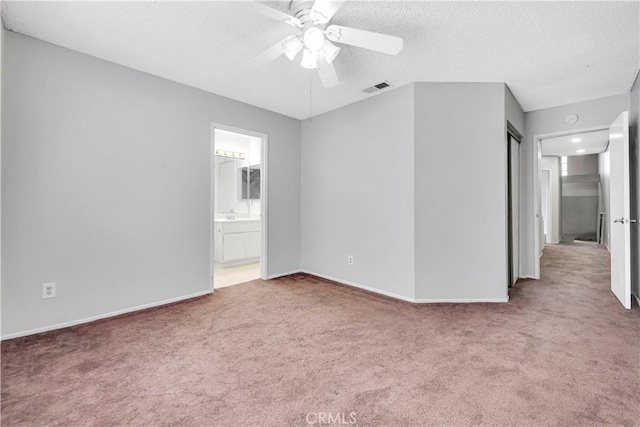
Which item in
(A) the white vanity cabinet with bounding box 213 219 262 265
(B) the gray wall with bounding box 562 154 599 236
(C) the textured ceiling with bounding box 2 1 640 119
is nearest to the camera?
(C) the textured ceiling with bounding box 2 1 640 119

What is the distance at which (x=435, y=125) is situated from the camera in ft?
10.7

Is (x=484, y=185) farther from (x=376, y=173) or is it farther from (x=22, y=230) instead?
(x=22, y=230)

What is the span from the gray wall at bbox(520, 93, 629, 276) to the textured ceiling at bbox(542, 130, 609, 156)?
1441 mm

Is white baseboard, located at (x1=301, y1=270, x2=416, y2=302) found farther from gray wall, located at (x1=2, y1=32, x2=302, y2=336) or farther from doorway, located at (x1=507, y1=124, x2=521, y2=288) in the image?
gray wall, located at (x1=2, y1=32, x2=302, y2=336)

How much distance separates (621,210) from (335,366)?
3406mm

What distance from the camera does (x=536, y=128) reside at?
422 centimetres

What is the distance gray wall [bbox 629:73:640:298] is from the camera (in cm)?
314

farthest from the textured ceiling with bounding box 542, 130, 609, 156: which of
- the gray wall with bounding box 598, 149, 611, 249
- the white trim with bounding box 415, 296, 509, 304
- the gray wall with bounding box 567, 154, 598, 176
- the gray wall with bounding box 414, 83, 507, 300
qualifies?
the white trim with bounding box 415, 296, 509, 304

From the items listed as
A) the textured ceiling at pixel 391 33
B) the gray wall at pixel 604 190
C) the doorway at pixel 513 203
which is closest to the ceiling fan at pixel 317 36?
the textured ceiling at pixel 391 33

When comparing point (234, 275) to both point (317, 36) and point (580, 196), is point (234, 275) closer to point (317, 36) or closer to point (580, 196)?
point (317, 36)

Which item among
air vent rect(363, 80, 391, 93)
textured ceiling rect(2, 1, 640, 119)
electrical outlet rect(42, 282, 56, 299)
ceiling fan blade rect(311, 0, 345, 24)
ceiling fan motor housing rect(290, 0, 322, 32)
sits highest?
air vent rect(363, 80, 391, 93)

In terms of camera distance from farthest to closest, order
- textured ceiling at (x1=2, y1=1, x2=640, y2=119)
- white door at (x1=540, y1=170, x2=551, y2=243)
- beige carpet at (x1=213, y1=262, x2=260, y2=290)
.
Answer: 1. white door at (x1=540, y1=170, x2=551, y2=243)
2. beige carpet at (x1=213, y1=262, x2=260, y2=290)
3. textured ceiling at (x1=2, y1=1, x2=640, y2=119)

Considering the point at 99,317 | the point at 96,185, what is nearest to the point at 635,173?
the point at 96,185

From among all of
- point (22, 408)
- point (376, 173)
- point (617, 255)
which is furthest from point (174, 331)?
point (617, 255)
